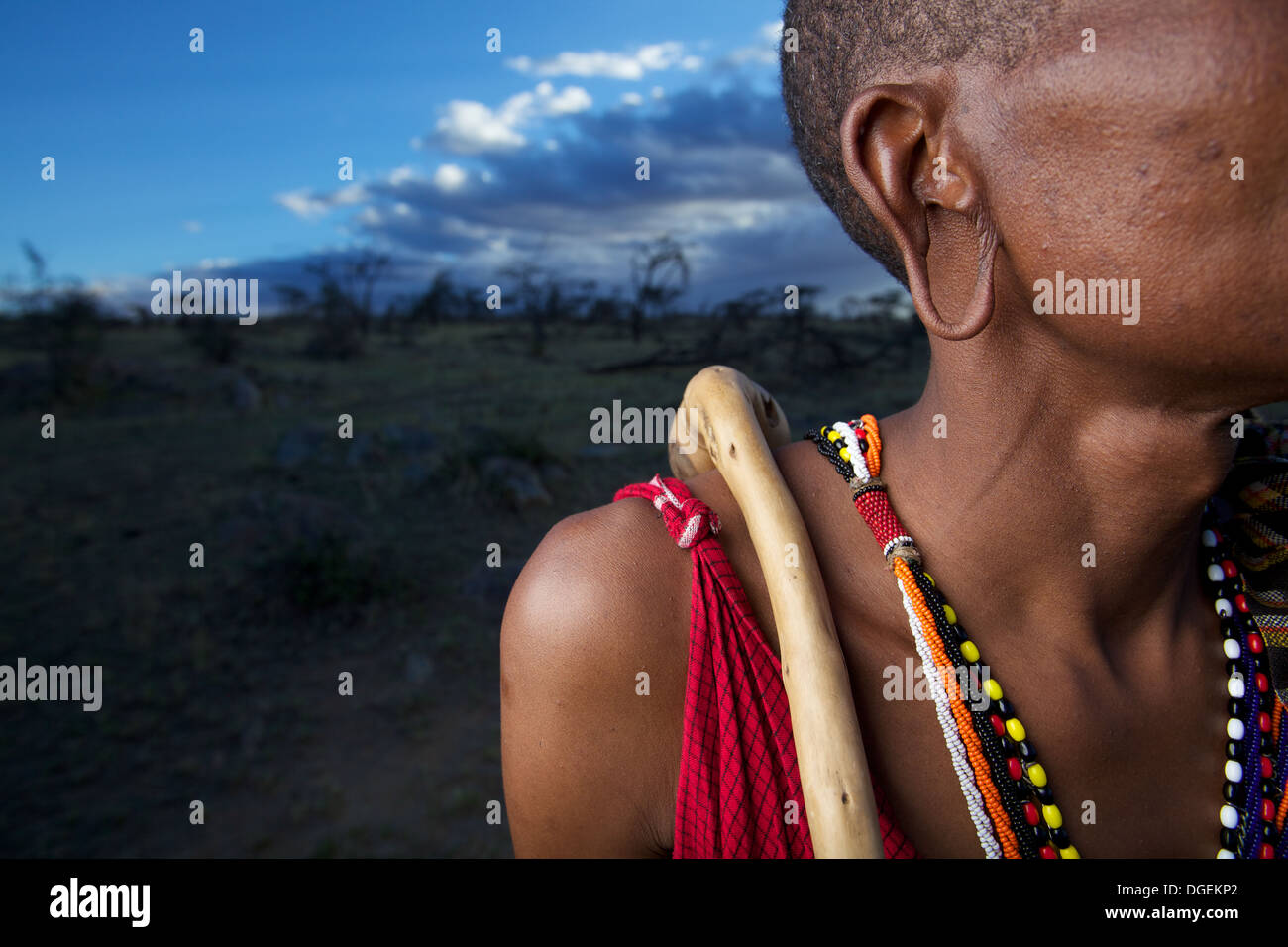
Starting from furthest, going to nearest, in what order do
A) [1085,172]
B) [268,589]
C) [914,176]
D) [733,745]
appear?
1. [268,589]
2. [733,745]
3. [914,176]
4. [1085,172]

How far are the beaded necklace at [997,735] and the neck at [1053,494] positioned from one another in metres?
0.05

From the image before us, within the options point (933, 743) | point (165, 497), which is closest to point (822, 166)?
point (933, 743)

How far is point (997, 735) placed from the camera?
1275 millimetres

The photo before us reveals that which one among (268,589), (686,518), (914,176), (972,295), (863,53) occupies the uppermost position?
(863,53)

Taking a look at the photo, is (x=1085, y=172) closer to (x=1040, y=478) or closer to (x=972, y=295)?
(x=972, y=295)

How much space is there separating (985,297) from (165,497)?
28.1ft

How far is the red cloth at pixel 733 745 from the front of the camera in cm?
121

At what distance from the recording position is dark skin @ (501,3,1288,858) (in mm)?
890

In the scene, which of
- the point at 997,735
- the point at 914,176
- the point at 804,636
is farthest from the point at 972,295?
the point at 997,735

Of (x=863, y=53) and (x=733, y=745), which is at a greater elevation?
(x=863, y=53)

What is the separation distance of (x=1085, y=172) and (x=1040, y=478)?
1.53 feet
